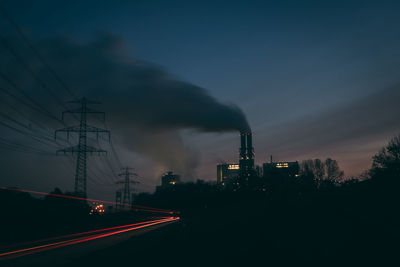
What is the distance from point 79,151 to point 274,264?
28189 mm

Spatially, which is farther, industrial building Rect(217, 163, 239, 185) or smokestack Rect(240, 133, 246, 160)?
industrial building Rect(217, 163, 239, 185)

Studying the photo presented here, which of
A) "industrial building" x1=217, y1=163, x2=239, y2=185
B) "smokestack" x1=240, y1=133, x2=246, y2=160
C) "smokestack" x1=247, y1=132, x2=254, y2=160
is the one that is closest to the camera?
"smokestack" x1=247, y1=132, x2=254, y2=160

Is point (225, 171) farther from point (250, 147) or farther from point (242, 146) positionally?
point (250, 147)

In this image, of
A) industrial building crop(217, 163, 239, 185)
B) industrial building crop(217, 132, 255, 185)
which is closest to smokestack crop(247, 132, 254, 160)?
industrial building crop(217, 132, 255, 185)

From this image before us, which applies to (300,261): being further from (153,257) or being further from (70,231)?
(70,231)

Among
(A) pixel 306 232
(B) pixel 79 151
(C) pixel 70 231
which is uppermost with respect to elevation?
(B) pixel 79 151

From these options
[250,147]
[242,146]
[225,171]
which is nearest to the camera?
[250,147]

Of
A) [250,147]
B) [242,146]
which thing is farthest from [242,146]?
[250,147]

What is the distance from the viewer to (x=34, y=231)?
26703 millimetres

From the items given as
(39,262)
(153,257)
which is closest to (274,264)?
(153,257)

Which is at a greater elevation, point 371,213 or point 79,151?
point 79,151

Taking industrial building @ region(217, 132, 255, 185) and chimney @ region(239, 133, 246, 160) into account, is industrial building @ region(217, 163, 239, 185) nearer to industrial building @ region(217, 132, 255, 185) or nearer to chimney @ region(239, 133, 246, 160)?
industrial building @ region(217, 132, 255, 185)

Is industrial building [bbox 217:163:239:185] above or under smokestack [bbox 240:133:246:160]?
under

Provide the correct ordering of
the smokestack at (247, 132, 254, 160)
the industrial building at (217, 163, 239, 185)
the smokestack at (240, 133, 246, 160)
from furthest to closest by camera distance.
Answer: the industrial building at (217, 163, 239, 185)
the smokestack at (240, 133, 246, 160)
the smokestack at (247, 132, 254, 160)
